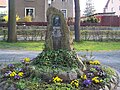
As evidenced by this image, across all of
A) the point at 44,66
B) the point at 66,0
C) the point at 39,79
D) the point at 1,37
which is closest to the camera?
the point at 39,79

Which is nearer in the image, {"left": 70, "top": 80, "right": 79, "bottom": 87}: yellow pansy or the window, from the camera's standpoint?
{"left": 70, "top": 80, "right": 79, "bottom": 87}: yellow pansy

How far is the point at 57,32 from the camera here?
7.47 metres

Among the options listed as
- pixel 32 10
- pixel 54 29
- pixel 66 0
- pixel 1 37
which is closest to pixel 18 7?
pixel 32 10

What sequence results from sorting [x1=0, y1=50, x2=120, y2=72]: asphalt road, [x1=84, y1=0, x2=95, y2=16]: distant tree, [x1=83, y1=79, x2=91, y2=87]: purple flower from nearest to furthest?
[x1=83, y1=79, x2=91, y2=87]: purple flower
[x1=0, y1=50, x2=120, y2=72]: asphalt road
[x1=84, y1=0, x2=95, y2=16]: distant tree

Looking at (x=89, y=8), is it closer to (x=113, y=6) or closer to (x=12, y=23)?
(x=113, y=6)

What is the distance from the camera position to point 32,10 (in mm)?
42844

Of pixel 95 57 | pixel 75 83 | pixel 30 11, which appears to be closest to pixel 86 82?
pixel 75 83

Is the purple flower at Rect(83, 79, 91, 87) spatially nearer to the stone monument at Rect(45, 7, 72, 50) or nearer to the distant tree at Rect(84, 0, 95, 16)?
the stone monument at Rect(45, 7, 72, 50)

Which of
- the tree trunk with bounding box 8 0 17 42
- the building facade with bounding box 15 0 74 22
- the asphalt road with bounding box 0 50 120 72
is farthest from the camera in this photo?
the building facade with bounding box 15 0 74 22

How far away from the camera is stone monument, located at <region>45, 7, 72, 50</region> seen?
742cm

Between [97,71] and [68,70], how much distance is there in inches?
36.1

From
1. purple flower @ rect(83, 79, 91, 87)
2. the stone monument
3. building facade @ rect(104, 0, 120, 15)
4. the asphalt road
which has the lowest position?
the asphalt road

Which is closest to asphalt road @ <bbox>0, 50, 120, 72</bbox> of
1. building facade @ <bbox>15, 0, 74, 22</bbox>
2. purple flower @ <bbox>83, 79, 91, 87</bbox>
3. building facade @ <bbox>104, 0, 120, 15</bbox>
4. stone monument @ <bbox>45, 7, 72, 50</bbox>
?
stone monument @ <bbox>45, 7, 72, 50</bbox>

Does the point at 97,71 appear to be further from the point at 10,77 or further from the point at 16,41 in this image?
the point at 16,41
